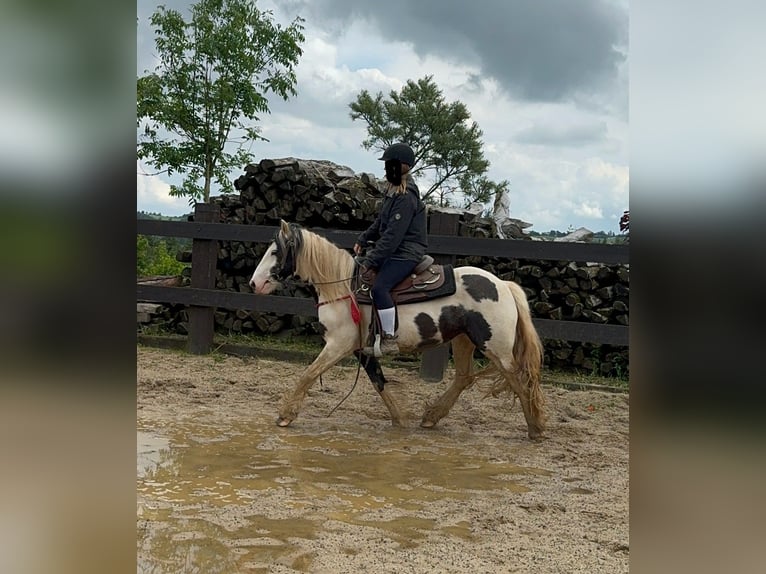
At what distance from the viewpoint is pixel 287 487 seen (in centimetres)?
346

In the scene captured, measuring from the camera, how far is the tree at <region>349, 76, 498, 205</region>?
24.2 m

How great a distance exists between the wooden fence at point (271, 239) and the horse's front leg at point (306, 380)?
1745 millimetres

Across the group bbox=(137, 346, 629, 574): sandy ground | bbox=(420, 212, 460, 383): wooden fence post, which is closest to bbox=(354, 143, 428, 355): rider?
bbox=(137, 346, 629, 574): sandy ground

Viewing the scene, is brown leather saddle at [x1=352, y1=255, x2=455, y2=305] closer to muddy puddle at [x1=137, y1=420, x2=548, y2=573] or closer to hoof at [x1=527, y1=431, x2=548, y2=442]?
muddy puddle at [x1=137, y1=420, x2=548, y2=573]

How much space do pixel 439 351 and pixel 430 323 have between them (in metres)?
1.68

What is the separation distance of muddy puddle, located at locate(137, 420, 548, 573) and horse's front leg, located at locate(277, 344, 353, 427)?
0.32 ft

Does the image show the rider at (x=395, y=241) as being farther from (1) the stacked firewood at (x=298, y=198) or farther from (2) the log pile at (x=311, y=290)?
(1) the stacked firewood at (x=298, y=198)

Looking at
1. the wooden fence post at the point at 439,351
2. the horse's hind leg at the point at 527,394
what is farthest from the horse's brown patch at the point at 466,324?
the wooden fence post at the point at 439,351

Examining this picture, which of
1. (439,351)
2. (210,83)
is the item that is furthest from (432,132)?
(439,351)

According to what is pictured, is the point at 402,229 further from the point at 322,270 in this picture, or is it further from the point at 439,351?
the point at 439,351

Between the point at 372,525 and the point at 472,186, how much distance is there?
21.9 meters
